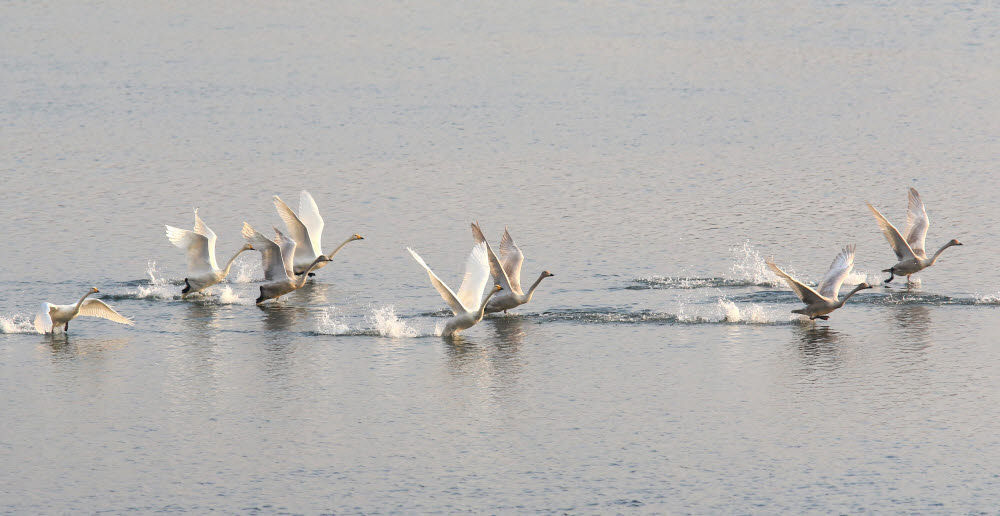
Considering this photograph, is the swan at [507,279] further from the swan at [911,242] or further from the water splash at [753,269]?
the swan at [911,242]

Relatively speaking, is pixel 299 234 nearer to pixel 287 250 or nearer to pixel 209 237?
pixel 287 250

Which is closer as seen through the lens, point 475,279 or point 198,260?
point 475,279

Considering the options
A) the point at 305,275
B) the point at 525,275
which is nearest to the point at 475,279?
the point at 525,275

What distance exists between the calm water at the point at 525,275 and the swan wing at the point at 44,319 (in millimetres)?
365

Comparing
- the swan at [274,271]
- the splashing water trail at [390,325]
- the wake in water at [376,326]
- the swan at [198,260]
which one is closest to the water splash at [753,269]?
the wake in water at [376,326]

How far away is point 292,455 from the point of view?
13234mm

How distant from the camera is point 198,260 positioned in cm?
1958

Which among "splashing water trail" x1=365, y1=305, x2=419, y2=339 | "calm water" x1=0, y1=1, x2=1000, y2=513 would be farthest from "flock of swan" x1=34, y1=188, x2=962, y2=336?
"splashing water trail" x1=365, y1=305, x2=419, y2=339

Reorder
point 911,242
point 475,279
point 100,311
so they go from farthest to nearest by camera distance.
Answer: point 911,242, point 475,279, point 100,311

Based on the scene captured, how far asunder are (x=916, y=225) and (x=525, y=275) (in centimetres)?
594

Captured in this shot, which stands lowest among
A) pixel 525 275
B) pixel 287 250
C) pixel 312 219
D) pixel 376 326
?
pixel 376 326

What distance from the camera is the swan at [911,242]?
20.0m

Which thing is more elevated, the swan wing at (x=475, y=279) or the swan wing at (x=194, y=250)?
the swan wing at (x=194, y=250)

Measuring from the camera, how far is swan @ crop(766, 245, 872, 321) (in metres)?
17.7
